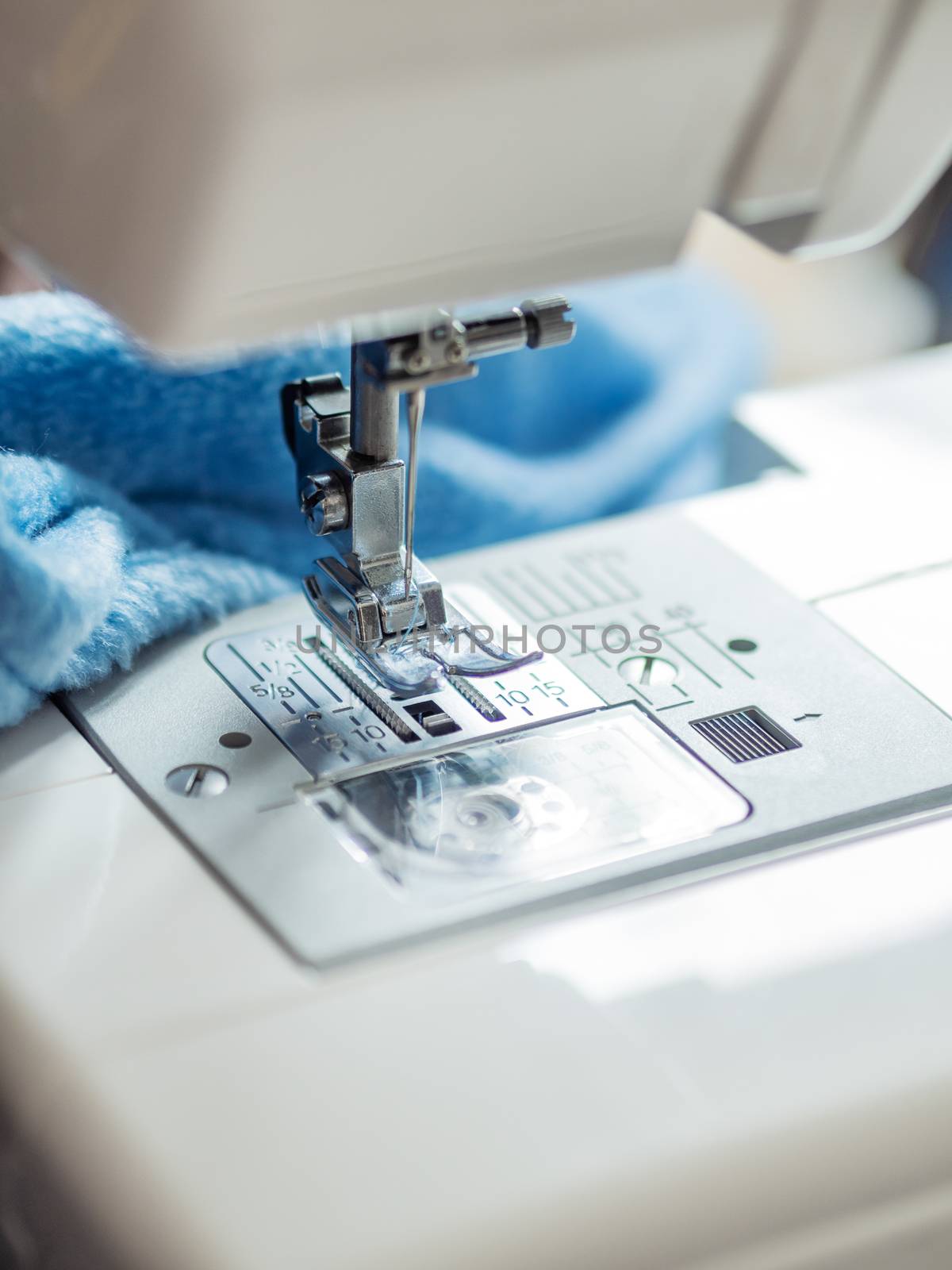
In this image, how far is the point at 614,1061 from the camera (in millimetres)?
566

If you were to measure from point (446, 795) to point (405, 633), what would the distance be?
77mm

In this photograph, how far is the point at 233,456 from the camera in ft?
3.05

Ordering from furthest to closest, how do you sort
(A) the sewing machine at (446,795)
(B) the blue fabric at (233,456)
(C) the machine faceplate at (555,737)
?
1. (B) the blue fabric at (233,456)
2. (C) the machine faceplate at (555,737)
3. (A) the sewing machine at (446,795)

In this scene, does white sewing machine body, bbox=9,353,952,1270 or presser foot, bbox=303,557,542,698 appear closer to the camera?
white sewing machine body, bbox=9,353,952,1270

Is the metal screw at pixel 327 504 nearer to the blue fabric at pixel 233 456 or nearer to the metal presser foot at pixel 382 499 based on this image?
the metal presser foot at pixel 382 499

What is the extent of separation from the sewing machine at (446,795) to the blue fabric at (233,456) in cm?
5

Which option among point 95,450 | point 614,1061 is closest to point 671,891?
point 614,1061

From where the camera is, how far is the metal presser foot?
64 centimetres

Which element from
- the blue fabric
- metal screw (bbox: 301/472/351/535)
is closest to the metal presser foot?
metal screw (bbox: 301/472/351/535)

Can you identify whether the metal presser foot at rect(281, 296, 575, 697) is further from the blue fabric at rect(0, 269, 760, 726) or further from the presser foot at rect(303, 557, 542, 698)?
the blue fabric at rect(0, 269, 760, 726)

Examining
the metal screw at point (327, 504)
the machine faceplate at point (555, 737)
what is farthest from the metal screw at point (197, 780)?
the metal screw at point (327, 504)

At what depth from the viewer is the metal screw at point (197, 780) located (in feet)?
2.23

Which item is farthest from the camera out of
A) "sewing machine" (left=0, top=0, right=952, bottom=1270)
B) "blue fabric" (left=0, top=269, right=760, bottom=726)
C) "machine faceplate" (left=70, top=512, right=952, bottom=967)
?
"blue fabric" (left=0, top=269, right=760, bottom=726)

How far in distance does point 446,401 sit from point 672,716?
17.9 inches
